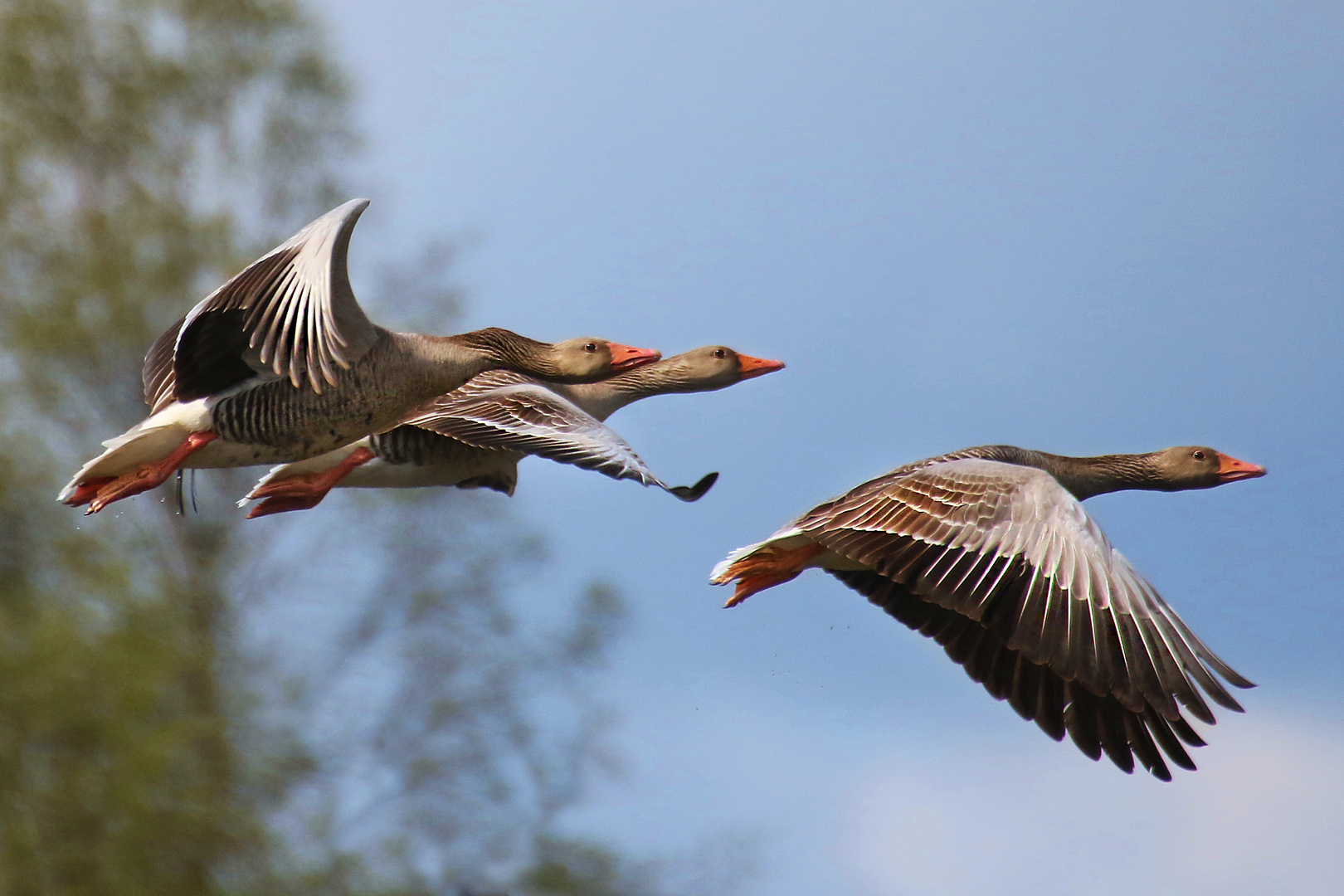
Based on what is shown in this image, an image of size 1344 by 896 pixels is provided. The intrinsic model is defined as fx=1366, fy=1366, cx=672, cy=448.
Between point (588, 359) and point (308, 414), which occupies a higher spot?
point (588, 359)

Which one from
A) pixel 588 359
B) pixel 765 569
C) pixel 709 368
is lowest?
pixel 765 569

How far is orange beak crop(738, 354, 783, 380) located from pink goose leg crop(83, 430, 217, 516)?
348 cm

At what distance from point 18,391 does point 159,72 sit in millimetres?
3901

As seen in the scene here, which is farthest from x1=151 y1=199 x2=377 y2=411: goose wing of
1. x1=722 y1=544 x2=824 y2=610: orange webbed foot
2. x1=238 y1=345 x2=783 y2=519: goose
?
x1=722 y1=544 x2=824 y2=610: orange webbed foot

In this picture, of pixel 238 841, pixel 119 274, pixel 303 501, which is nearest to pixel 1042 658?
pixel 303 501

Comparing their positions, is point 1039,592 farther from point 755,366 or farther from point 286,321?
point 755,366

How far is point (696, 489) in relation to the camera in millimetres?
6254

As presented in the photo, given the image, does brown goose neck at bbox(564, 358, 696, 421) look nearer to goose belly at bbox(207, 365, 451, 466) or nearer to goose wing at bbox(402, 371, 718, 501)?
goose wing at bbox(402, 371, 718, 501)

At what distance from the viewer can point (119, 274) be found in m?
14.2

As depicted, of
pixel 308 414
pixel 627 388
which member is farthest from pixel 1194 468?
pixel 308 414

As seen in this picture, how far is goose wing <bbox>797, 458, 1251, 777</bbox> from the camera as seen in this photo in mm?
A: 5629

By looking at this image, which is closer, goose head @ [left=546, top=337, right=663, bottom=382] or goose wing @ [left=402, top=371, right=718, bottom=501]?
goose wing @ [left=402, top=371, right=718, bottom=501]

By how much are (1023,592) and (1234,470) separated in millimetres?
3343

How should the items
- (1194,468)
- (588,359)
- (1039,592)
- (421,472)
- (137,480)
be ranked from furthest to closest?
(1194,468) < (588,359) < (421,472) < (137,480) < (1039,592)
